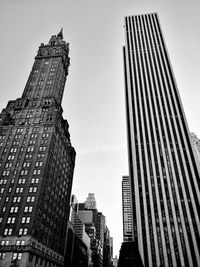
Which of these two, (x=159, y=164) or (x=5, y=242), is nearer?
(x=5, y=242)

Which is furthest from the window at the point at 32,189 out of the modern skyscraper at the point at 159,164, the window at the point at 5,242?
the modern skyscraper at the point at 159,164

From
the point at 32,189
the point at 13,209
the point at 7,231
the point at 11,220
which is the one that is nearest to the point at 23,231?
the point at 7,231

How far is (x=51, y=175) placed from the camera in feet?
339

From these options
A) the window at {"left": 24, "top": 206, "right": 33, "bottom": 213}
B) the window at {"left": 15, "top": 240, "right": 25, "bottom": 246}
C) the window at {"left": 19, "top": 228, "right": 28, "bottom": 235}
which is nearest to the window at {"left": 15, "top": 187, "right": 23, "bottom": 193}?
the window at {"left": 24, "top": 206, "right": 33, "bottom": 213}

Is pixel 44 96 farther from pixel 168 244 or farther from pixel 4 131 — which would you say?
pixel 168 244

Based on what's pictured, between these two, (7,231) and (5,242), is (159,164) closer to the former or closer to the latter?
(7,231)

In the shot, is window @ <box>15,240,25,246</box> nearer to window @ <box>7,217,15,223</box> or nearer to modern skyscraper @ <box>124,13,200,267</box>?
window @ <box>7,217,15,223</box>

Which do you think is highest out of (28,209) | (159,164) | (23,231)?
(159,164)

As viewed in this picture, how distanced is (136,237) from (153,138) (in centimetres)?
4425

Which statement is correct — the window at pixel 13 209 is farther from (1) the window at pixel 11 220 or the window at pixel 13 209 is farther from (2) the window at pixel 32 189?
(2) the window at pixel 32 189

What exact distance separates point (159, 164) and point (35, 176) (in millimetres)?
53462

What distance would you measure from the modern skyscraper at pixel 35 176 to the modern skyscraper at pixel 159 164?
122ft

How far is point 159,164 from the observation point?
96.8m

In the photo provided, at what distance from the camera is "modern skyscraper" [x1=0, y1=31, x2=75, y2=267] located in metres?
80.1
